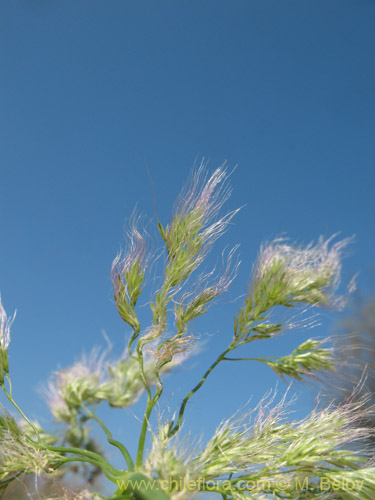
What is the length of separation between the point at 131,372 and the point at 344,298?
103 cm

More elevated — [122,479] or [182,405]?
[182,405]

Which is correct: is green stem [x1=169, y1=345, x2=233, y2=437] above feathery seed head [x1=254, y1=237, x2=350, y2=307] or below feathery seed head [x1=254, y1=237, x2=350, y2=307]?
below

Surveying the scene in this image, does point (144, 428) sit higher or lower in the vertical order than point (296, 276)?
lower

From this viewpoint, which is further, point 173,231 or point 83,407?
point 83,407

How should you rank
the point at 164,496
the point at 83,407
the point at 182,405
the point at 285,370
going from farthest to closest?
the point at 83,407
the point at 285,370
the point at 182,405
the point at 164,496

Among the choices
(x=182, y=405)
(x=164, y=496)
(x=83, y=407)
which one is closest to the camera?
(x=164, y=496)

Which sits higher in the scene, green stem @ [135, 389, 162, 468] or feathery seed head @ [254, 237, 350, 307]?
feathery seed head @ [254, 237, 350, 307]

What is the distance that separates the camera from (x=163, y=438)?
4.58 feet

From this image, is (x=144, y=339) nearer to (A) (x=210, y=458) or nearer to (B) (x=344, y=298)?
(A) (x=210, y=458)

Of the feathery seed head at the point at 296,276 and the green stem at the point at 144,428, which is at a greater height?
the feathery seed head at the point at 296,276

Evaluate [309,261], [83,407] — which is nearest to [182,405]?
[309,261]

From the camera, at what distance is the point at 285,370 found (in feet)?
5.76

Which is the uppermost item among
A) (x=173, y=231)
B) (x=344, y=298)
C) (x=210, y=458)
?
(x=344, y=298)

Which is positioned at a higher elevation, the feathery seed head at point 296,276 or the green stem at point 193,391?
the feathery seed head at point 296,276
